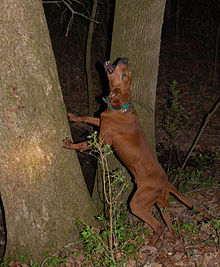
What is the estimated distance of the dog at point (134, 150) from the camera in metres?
4.11

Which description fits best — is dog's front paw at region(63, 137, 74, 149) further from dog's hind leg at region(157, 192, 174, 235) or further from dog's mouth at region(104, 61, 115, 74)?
dog's hind leg at region(157, 192, 174, 235)

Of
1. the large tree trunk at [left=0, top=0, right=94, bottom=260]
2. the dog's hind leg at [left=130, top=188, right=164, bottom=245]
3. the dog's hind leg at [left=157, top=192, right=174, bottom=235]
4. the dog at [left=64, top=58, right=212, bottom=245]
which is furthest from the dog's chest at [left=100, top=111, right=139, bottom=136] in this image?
the dog's hind leg at [left=157, top=192, right=174, bottom=235]

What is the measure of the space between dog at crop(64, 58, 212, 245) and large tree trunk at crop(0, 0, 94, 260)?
72 centimetres

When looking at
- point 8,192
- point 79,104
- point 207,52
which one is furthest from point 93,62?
point 8,192

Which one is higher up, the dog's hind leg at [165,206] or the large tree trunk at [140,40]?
the large tree trunk at [140,40]

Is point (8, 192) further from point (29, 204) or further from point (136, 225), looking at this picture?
point (136, 225)

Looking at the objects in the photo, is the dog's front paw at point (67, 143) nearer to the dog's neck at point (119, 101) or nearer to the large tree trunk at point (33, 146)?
the large tree trunk at point (33, 146)

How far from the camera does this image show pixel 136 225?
458 cm

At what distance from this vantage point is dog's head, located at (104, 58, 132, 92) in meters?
3.98

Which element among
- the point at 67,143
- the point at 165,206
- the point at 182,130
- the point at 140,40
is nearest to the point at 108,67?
the point at 140,40

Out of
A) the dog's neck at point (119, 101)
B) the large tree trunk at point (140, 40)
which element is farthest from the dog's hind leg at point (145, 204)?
the large tree trunk at point (140, 40)

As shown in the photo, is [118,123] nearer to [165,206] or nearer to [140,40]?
[140,40]

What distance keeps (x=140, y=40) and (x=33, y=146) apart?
2207mm

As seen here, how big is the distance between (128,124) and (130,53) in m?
1.06
